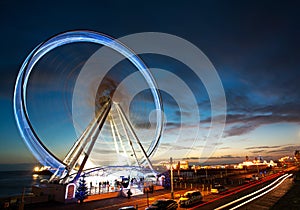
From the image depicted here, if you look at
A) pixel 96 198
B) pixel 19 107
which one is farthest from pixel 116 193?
pixel 19 107

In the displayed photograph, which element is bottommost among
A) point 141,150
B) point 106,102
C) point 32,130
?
point 141,150

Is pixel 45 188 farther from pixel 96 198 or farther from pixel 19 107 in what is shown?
pixel 19 107

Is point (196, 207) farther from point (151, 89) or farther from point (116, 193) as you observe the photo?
point (151, 89)

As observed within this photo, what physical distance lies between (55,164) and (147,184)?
45.3 feet

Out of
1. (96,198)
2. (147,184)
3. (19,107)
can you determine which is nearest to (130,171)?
(147,184)

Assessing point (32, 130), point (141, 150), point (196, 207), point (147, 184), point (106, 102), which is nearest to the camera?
point (196, 207)

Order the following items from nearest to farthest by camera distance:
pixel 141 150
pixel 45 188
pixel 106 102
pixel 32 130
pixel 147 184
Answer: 1. pixel 32 130
2. pixel 45 188
3. pixel 106 102
4. pixel 147 184
5. pixel 141 150

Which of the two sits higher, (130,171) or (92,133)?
(92,133)

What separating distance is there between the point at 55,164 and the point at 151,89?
60.0ft

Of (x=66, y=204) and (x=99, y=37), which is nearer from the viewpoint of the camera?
(x=66, y=204)

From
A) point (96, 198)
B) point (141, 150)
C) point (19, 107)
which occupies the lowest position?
point (96, 198)

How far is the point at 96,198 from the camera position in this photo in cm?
2355

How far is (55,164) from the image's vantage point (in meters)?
23.3

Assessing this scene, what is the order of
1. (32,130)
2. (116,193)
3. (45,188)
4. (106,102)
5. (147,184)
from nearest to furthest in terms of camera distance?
(32,130) < (45,188) < (116,193) < (106,102) < (147,184)
